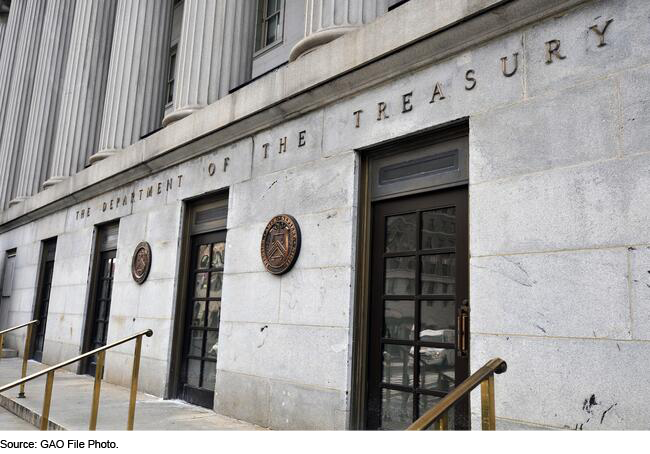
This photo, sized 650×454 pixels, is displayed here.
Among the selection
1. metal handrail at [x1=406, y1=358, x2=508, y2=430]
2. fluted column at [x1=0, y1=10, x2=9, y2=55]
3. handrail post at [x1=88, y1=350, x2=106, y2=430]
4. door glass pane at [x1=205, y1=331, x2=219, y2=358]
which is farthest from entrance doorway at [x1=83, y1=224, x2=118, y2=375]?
fluted column at [x1=0, y1=10, x2=9, y2=55]

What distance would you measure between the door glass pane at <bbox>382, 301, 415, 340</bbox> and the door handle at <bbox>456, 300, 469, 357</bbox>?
0.66 meters

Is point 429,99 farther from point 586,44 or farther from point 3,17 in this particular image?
point 3,17

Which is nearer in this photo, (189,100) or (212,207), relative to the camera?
(212,207)

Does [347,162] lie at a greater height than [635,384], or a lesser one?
greater

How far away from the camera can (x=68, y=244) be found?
14.0 metres

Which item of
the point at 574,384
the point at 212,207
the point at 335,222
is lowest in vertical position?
the point at 574,384

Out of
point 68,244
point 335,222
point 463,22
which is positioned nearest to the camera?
point 463,22

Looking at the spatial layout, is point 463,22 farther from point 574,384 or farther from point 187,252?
point 187,252

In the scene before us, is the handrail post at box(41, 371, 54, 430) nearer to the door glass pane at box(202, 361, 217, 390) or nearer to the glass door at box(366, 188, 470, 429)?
the door glass pane at box(202, 361, 217, 390)

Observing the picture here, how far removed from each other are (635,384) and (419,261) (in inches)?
90.3

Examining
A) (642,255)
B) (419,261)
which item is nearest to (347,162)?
(419,261)

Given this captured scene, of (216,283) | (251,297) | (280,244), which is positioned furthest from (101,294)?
(280,244)

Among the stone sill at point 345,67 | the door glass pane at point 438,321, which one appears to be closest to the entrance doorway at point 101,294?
the stone sill at point 345,67

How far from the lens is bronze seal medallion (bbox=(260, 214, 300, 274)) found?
267 inches
